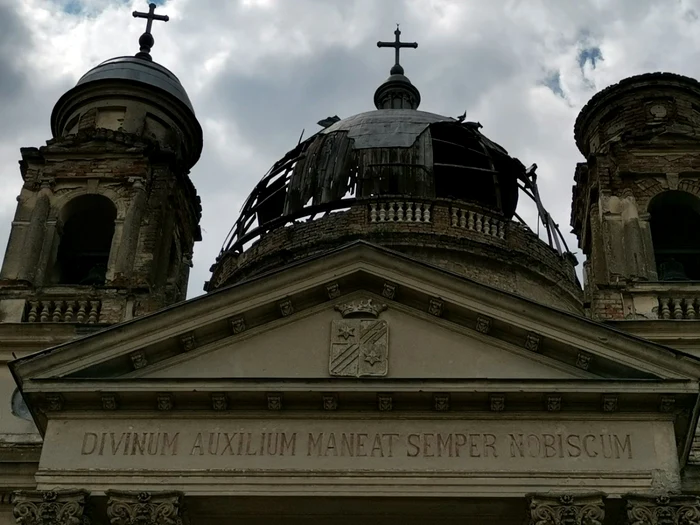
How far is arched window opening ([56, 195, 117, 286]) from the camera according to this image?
81.6 feet

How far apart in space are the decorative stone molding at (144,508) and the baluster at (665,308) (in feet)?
30.2

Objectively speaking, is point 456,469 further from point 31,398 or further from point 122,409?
point 31,398

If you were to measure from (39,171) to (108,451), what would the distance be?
942 cm

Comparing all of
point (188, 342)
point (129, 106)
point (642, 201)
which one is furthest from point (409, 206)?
point (188, 342)

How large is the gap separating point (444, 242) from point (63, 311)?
24.7 ft

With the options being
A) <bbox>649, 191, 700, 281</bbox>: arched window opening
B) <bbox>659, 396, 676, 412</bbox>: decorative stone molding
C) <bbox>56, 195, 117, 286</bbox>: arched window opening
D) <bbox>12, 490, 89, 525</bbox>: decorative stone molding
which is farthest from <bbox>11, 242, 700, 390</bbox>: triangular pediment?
<bbox>56, 195, 117, 286</bbox>: arched window opening

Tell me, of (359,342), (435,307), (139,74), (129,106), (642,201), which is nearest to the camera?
(359,342)

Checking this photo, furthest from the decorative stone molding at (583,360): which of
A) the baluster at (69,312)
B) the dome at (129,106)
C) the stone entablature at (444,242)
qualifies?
the dome at (129,106)

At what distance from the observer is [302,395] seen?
17.2 m

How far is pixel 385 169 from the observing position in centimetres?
2708

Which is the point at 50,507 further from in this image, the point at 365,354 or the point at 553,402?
the point at 553,402

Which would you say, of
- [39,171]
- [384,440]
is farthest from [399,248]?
[384,440]

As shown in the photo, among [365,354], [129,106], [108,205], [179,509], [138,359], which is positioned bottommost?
[179,509]

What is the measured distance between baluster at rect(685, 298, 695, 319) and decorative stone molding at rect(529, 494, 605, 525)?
6403mm
